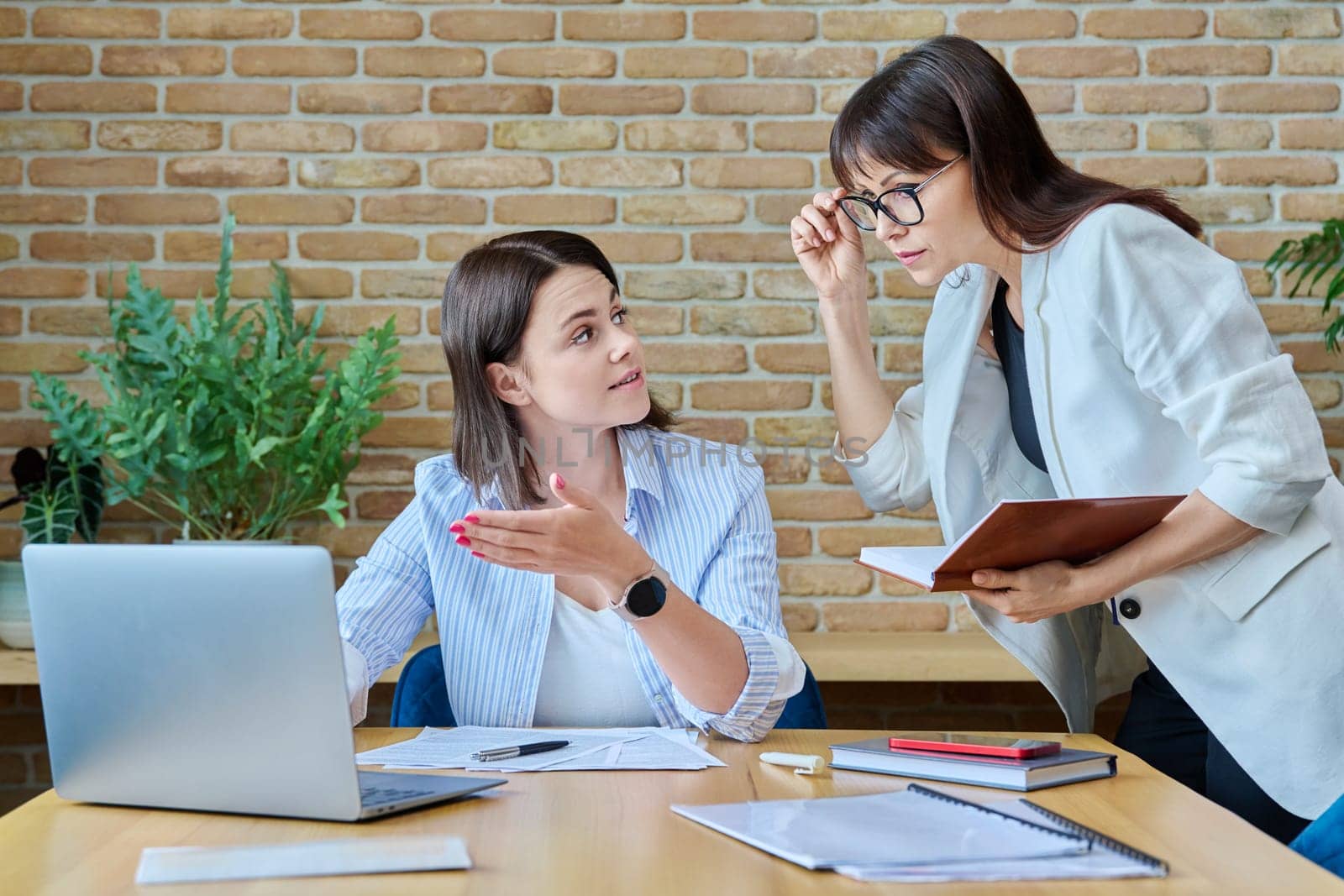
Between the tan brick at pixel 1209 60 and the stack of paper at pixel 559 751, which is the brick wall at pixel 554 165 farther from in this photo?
the stack of paper at pixel 559 751

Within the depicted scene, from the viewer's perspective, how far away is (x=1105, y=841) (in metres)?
0.94

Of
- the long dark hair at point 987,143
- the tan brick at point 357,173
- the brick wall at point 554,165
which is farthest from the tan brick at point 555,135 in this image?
the long dark hair at point 987,143

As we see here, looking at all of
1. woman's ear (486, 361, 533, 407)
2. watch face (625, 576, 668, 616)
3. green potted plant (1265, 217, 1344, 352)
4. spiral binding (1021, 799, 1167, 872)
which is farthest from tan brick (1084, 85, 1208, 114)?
spiral binding (1021, 799, 1167, 872)

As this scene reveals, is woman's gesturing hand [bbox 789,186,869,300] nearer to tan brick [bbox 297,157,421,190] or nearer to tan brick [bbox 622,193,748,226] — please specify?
tan brick [bbox 622,193,748,226]

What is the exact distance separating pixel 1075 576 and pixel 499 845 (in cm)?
91

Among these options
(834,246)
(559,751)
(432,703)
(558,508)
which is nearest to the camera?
(559,751)

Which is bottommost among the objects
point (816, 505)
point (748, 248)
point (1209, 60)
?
point (816, 505)

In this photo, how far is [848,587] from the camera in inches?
109

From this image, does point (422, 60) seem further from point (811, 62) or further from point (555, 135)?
point (811, 62)

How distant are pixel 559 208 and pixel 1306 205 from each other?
1.68 meters

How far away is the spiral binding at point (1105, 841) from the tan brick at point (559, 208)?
1994 mm

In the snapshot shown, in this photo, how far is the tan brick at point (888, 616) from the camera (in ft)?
9.11

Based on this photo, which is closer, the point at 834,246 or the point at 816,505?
the point at 834,246

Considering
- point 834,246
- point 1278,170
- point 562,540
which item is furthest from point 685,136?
point 562,540
